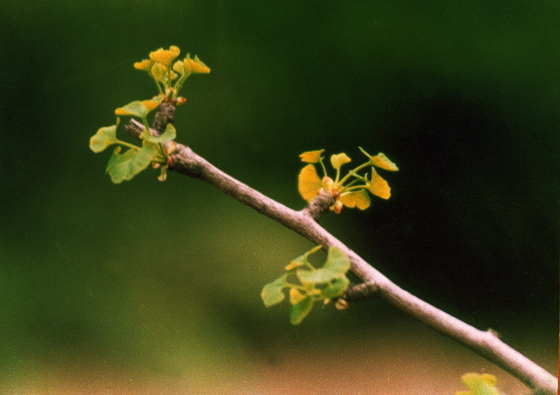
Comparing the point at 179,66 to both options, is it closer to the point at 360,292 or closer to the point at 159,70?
the point at 159,70

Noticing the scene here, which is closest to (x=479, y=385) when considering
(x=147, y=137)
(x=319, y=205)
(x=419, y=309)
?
(x=419, y=309)

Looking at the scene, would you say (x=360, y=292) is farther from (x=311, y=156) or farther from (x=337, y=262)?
(x=311, y=156)

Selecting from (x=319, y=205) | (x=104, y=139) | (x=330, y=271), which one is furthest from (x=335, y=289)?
(x=104, y=139)

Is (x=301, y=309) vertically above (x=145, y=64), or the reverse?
(x=145, y=64)

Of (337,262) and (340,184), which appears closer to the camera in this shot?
(337,262)
